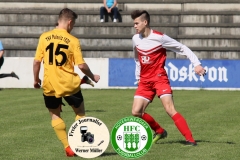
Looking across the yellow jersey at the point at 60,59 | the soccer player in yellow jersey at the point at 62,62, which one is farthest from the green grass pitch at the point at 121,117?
the yellow jersey at the point at 60,59

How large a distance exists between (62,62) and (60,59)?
5 centimetres

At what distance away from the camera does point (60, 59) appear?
871 centimetres

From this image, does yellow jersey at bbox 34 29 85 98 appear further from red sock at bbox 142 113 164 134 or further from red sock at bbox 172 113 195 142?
red sock at bbox 142 113 164 134

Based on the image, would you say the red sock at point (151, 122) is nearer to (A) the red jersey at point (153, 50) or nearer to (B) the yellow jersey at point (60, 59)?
(A) the red jersey at point (153, 50)

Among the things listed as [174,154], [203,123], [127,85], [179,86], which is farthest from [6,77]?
[174,154]

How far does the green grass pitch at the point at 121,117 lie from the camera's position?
9.16 metres

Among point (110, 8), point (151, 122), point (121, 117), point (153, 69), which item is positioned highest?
point (153, 69)

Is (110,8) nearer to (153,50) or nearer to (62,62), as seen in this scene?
(153,50)

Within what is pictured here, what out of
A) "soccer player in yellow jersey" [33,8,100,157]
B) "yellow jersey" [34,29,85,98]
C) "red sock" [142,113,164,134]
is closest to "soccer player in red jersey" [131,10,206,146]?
"red sock" [142,113,164,134]

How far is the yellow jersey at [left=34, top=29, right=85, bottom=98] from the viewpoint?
8.67 m

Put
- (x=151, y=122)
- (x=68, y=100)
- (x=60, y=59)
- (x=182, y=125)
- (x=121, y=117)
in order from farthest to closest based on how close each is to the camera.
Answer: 1. (x=121, y=117)
2. (x=151, y=122)
3. (x=182, y=125)
4. (x=68, y=100)
5. (x=60, y=59)

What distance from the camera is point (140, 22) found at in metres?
9.70

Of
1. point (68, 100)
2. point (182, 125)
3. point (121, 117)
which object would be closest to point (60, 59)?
point (68, 100)

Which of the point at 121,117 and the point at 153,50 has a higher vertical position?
the point at 153,50
